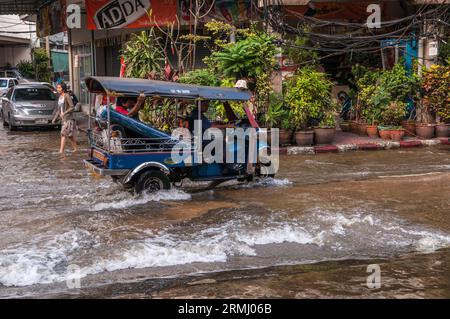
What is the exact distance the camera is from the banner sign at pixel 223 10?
57.7ft

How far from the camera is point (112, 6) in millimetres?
18625

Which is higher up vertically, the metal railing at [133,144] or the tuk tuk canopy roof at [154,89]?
the tuk tuk canopy roof at [154,89]

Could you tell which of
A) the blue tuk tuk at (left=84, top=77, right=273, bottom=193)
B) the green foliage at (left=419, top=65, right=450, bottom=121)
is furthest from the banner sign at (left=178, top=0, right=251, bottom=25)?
the blue tuk tuk at (left=84, top=77, right=273, bottom=193)

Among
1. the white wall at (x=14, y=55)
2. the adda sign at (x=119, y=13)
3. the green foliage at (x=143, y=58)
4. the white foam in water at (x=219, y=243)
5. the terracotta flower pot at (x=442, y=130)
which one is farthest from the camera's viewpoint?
the white wall at (x=14, y=55)

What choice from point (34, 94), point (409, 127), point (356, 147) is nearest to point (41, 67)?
point (34, 94)

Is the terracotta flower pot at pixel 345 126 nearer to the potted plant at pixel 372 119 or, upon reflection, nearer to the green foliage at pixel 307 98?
the potted plant at pixel 372 119

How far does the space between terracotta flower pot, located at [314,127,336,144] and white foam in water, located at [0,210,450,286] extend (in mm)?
6852

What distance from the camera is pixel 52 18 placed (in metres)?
25.0

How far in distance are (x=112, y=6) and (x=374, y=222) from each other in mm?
13594

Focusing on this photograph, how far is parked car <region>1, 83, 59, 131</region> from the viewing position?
18922mm

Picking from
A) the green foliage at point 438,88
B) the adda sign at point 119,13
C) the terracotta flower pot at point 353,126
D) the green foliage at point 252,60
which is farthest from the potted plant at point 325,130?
the adda sign at point 119,13

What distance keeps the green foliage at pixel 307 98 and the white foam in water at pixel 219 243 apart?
660 centimetres

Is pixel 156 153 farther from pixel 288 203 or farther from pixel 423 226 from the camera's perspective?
pixel 423 226
